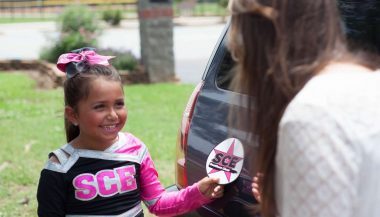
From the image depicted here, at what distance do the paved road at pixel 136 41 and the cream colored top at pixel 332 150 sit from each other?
31.6 feet

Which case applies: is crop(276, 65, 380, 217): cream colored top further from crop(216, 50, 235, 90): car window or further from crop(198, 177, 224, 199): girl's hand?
crop(216, 50, 235, 90): car window

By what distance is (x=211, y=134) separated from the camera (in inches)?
92.6

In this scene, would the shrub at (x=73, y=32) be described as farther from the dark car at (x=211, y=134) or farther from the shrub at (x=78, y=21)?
the dark car at (x=211, y=134)

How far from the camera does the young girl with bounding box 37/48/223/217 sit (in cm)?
218

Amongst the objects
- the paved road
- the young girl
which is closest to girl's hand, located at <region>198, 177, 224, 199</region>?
the young girl

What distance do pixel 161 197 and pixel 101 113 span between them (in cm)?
46

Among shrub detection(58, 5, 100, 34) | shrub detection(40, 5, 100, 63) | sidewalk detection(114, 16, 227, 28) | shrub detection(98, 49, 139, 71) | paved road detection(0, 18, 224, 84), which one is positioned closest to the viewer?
shrub detection(98, 49, 139, 71)

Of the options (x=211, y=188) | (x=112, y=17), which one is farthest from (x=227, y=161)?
(x=112, y=17)

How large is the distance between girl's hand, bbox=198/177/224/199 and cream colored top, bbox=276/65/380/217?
3.14ft

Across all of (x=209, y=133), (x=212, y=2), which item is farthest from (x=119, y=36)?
(x=212, y=2)

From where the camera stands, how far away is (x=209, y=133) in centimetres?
237

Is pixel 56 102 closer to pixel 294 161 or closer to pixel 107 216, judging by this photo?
pixel 107 216

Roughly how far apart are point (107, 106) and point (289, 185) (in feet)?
3.85

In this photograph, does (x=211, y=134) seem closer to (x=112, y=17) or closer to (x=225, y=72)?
(x=225, y=72)
